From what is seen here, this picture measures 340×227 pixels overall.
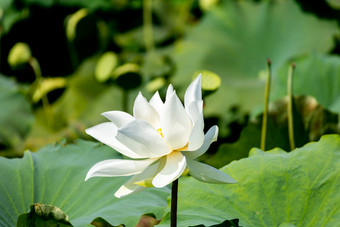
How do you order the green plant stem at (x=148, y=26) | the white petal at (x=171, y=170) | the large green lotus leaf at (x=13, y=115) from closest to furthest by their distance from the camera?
the white petal at (x=171, y=170), the large green lotus leaf at (x=13, y=115), the green plant stem at (x=148, y=26)

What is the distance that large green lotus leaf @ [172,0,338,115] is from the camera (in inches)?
84.8

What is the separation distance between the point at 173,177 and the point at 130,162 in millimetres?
74

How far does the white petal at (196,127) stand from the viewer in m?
0.71

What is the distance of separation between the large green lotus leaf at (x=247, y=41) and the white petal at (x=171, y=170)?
4.30 ft

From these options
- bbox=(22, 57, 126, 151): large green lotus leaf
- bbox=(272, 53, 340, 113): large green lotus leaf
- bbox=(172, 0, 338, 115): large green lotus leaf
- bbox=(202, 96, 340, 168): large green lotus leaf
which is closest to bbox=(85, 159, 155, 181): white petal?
bbox=(202, 96, 340, 168): large green lotus leaf

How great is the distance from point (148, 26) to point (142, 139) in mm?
2149

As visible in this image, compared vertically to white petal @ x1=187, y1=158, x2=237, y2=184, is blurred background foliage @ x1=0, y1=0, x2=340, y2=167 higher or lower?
lower

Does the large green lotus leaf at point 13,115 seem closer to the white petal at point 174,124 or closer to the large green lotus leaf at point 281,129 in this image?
the large green lotus leaf at point 281,129

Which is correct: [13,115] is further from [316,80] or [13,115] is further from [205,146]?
[205,146]

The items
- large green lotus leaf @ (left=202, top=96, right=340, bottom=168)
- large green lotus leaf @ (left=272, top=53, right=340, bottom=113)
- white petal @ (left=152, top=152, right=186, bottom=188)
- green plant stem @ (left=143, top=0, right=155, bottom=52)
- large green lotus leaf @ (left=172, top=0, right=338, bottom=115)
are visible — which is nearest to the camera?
white petal @ (left=152, top=152, right=186, bottom=188)

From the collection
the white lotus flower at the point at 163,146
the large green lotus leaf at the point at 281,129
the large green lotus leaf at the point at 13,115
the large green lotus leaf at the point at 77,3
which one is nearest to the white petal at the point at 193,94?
the white lotus flower at the point at 163,146

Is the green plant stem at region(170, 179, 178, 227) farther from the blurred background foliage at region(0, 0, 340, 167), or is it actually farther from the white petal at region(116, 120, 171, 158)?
the blurred background foliage at region(0, 0, 340, 167)

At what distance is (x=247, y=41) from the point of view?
227 centimetres

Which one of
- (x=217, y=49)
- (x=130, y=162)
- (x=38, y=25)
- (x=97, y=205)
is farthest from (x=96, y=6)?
(x=130, y=162)
